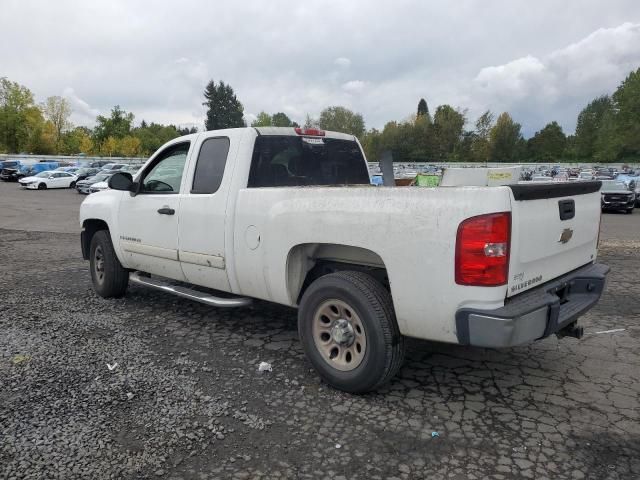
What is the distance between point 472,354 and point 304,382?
1.56 meters

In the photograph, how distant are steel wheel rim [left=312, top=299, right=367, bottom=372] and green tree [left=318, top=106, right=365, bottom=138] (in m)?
104

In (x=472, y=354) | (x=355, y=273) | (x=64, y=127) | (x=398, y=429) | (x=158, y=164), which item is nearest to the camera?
(x=398, y=429)

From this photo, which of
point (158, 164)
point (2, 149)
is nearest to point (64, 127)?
point (2, 149)

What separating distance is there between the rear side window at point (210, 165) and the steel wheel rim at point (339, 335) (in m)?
1.60

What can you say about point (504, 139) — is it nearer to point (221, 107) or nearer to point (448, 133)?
point (448, 133)

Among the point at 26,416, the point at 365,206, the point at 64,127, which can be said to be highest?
the point at 64,127

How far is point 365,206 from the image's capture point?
334 centimetres

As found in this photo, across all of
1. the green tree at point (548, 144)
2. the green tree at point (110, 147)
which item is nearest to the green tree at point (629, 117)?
the green tree at point (548, 144)

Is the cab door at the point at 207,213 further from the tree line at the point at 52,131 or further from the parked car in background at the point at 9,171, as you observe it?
the tree line at the point at 52,131

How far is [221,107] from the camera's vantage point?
349 ft

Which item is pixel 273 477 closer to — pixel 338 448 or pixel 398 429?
pixel 338 448

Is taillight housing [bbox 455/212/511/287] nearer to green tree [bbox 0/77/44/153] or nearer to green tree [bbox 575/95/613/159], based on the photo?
green tree [bbox 0/77/44/153]

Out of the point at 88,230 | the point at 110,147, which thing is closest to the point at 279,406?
the point at 88,230

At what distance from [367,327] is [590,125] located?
392 ft
